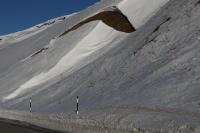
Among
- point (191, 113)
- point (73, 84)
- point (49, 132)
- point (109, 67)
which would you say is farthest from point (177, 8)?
point (49, 132)

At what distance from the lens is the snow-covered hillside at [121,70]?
19078mm

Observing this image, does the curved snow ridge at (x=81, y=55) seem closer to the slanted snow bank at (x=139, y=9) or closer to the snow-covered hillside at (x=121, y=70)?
the snow-covered hillside at (x=121, y=70)

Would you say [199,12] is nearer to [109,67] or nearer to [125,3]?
[109,67]

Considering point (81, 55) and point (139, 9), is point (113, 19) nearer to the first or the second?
point (139, 9)

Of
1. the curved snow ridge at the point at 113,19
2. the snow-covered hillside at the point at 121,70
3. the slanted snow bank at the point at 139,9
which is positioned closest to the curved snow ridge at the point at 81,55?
the snow-covered hillside at the point at 121,70

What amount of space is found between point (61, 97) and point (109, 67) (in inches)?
154

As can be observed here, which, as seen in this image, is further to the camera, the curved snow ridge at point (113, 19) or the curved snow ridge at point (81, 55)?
the curved snow ridge at point (113, 19)

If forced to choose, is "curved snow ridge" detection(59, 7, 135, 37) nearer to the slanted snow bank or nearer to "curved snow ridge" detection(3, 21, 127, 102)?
the slanted snow bank

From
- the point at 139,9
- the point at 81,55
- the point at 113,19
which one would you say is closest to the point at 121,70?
the point at 81,55

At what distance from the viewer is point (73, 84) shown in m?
32.8

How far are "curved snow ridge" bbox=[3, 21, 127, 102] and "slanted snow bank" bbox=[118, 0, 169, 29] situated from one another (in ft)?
7.33

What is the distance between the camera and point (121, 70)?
29344 millimetres

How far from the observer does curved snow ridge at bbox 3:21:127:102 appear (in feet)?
126

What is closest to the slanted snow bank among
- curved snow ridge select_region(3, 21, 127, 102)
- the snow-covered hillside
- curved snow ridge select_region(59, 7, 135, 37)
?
the snow-covered hillside
